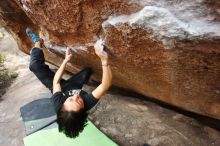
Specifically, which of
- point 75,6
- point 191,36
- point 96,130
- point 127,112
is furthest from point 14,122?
point 191,36

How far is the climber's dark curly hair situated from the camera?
11.6 ft

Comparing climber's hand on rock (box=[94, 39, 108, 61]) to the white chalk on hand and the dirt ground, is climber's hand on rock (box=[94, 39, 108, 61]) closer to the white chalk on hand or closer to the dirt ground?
the white chalk on hand

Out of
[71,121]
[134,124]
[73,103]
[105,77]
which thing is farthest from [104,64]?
[134,124]

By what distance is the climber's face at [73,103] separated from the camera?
3555 millimetres

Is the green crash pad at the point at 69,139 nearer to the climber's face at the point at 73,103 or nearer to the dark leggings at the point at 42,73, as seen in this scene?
the dark leggings at the point at 42,73

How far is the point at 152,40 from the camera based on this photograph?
124 inches

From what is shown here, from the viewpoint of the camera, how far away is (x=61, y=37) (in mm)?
4492

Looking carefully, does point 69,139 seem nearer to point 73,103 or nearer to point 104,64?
point 73,103

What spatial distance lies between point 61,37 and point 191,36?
2.23 m

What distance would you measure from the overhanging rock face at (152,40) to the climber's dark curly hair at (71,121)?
861 mm

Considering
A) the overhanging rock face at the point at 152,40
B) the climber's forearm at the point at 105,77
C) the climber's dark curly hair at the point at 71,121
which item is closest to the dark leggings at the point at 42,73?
the overhanging rock face at the point at 152,40

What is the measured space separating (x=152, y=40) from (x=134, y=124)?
2.09 m

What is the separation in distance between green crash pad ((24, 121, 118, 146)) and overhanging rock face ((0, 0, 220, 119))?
910mm

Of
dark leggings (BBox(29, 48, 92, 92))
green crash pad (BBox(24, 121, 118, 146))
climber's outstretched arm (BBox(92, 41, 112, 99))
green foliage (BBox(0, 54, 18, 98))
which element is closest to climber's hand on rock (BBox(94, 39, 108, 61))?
climber's outstretched arm (BBox(92, 41, 112, 99))
